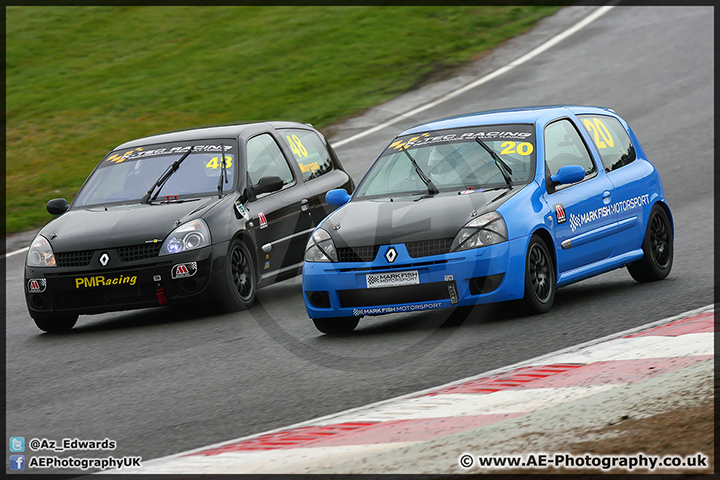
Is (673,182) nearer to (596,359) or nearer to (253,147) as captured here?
(253,147)

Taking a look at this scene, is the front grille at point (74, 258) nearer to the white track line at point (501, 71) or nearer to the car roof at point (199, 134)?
the car roof at point (199, 134)

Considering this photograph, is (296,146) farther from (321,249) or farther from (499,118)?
(321,249)

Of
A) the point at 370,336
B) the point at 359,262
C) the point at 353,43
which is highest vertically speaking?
the point at 353,43

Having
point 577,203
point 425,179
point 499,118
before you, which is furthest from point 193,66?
point 577,203

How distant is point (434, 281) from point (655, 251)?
284 cm

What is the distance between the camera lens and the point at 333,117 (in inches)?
804

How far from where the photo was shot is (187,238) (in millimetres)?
9633

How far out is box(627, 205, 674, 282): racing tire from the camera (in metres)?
9.66

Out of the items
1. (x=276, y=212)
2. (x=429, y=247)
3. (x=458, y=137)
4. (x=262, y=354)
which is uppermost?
(x=458, y=137)

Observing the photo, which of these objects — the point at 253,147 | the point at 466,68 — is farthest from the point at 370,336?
the point at 466,68

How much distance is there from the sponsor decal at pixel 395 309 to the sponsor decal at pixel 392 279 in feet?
0.58

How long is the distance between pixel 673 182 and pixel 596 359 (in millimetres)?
8769

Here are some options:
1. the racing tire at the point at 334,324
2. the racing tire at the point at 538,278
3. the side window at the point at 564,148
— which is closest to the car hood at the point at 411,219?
the racing tire at the point at 538,278

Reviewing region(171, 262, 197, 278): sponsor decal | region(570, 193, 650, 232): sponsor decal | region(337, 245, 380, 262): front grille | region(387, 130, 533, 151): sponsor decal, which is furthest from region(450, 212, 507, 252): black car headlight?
region(171, 262, 197, 278): sponsor decal
